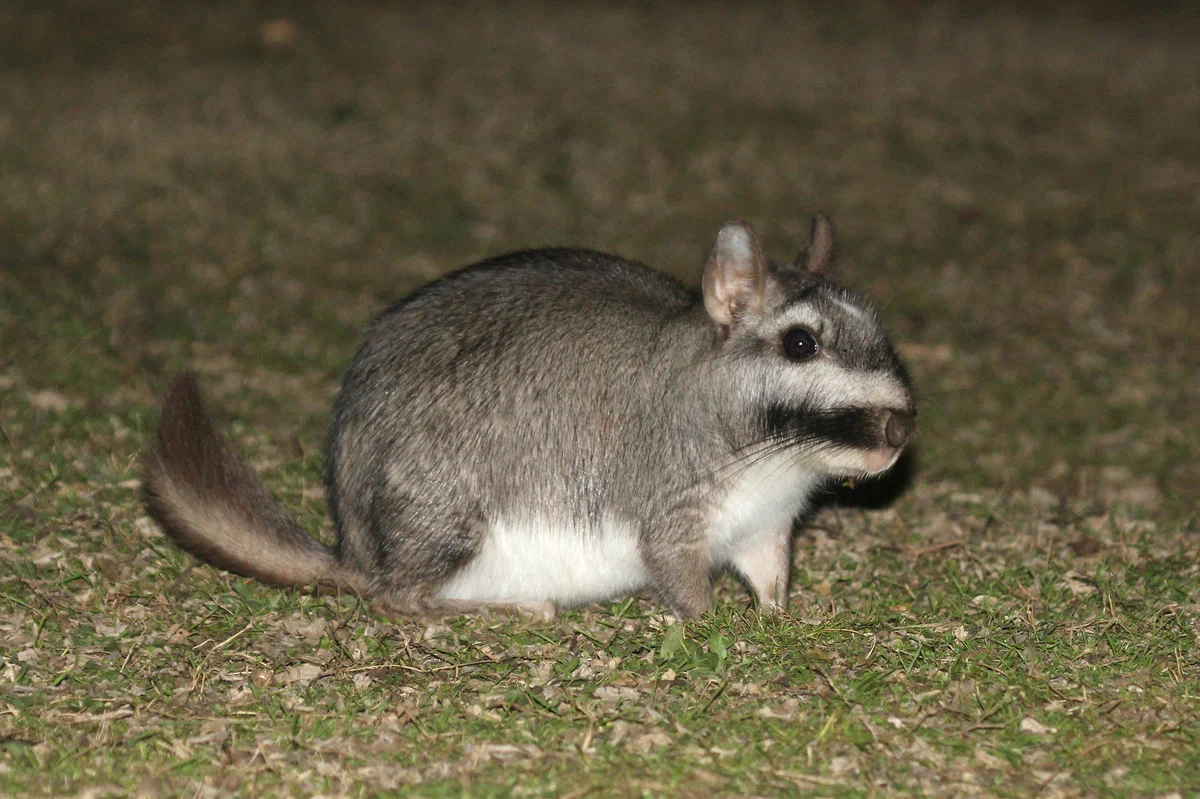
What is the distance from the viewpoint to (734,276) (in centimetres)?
590

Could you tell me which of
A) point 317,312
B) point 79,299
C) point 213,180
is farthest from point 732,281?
point 213,180

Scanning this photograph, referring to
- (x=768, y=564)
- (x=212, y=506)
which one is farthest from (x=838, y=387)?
(x=212, y=506)

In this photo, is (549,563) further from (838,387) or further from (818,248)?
(818,248)

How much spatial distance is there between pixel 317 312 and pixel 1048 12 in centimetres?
1351

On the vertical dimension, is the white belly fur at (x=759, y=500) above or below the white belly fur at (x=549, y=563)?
above

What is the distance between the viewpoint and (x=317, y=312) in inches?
411

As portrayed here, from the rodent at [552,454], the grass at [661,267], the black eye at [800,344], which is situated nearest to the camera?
the grass at [661,267]

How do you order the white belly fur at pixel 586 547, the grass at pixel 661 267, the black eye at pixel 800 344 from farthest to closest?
the white belly fur at pixel 586 547 < the black eye at pixel 800 344 < the grass at pixel 661 267

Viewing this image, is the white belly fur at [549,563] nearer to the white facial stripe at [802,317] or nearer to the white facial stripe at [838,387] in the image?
the white facial stripe at [838,387]

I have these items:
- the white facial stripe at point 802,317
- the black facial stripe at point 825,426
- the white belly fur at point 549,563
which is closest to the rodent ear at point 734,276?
the white facial stripe at point 802,317

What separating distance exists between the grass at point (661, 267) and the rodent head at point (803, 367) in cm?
84

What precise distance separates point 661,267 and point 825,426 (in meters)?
5.58

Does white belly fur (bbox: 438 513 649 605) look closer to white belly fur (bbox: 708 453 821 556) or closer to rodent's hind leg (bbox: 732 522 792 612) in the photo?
white belly fur (bbox: 708 453 821 556)

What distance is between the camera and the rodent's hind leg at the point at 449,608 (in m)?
6.29
